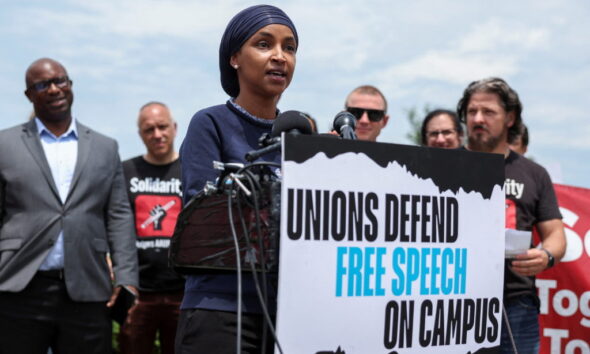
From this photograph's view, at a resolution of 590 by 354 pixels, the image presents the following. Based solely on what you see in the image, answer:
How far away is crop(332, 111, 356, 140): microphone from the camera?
2.33 metres

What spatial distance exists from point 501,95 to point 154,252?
2912 millimetres

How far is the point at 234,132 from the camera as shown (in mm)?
2498

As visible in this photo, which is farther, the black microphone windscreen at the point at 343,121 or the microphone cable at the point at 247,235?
the black microphone windscreen at the point at 343,121

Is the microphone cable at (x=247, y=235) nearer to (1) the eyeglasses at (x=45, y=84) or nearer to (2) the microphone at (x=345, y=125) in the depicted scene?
(2) the microphone at (x=345, y=125)

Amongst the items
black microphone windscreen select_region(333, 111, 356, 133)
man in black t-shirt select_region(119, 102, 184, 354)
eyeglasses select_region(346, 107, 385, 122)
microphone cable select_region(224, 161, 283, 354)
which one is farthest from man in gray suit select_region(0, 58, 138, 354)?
microphone cable select_region(224, 161, 283, 354)

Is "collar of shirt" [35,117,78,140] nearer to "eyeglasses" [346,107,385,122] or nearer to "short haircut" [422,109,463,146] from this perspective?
"eyeglasses" [346,107,385,122]

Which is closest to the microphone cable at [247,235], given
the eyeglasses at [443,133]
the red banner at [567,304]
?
the eyeglasses at [443,133]

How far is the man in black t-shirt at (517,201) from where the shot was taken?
14.2ft

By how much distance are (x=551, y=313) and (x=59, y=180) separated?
3522mm

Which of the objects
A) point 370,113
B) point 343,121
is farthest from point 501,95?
point 343,121

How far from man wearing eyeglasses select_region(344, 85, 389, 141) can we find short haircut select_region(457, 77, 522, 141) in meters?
0.84

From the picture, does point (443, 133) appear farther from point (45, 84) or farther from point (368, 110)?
point (45, 84)

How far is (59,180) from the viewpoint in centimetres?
486

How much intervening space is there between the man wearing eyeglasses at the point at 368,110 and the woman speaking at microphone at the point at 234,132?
2921 mm
